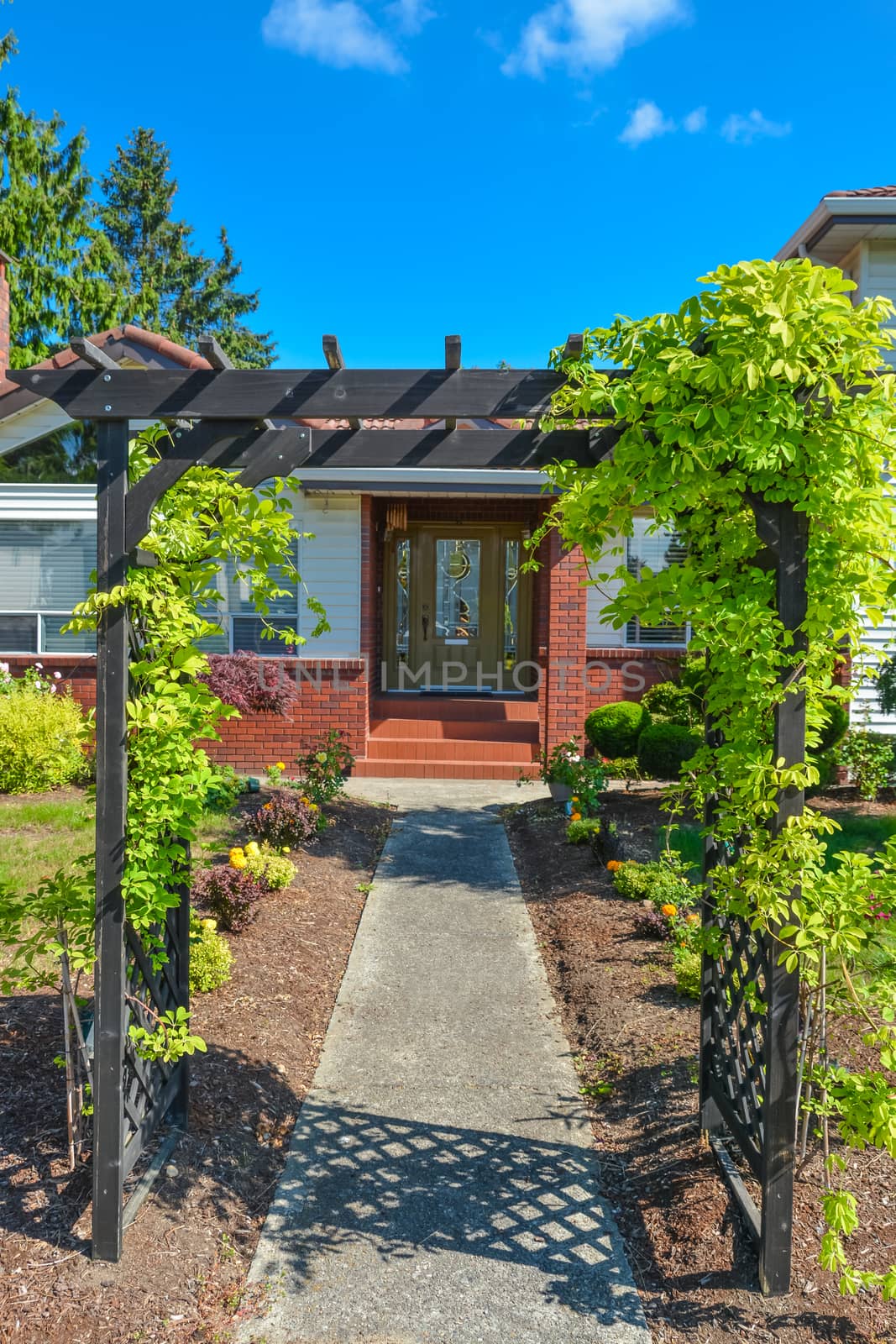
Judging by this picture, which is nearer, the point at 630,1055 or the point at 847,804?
the point at 630,1055

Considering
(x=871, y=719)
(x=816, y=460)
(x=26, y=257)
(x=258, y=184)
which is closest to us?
(x=816, y=460)

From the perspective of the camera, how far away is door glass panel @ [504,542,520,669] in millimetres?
12992

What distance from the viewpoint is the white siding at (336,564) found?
1116 centimetres

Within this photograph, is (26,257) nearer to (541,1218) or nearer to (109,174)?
(109,174)

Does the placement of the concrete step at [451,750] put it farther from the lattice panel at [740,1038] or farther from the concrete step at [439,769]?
the lattice panel at [740,1038]

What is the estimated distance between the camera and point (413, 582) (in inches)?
Answer: 516

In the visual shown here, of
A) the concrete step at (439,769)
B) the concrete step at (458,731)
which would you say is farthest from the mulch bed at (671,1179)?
the concrete step at (458,731)

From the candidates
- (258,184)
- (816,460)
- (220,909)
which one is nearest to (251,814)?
(220,909)

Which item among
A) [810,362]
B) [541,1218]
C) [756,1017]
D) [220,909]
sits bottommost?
[541,1218]

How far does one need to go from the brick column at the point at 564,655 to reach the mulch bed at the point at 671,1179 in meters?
5.14

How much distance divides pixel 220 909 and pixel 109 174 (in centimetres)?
3507

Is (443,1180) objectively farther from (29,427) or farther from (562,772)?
(29,427)

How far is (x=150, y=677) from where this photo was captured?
297cm

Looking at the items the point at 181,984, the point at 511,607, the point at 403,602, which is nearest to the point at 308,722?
the point at 403,602
